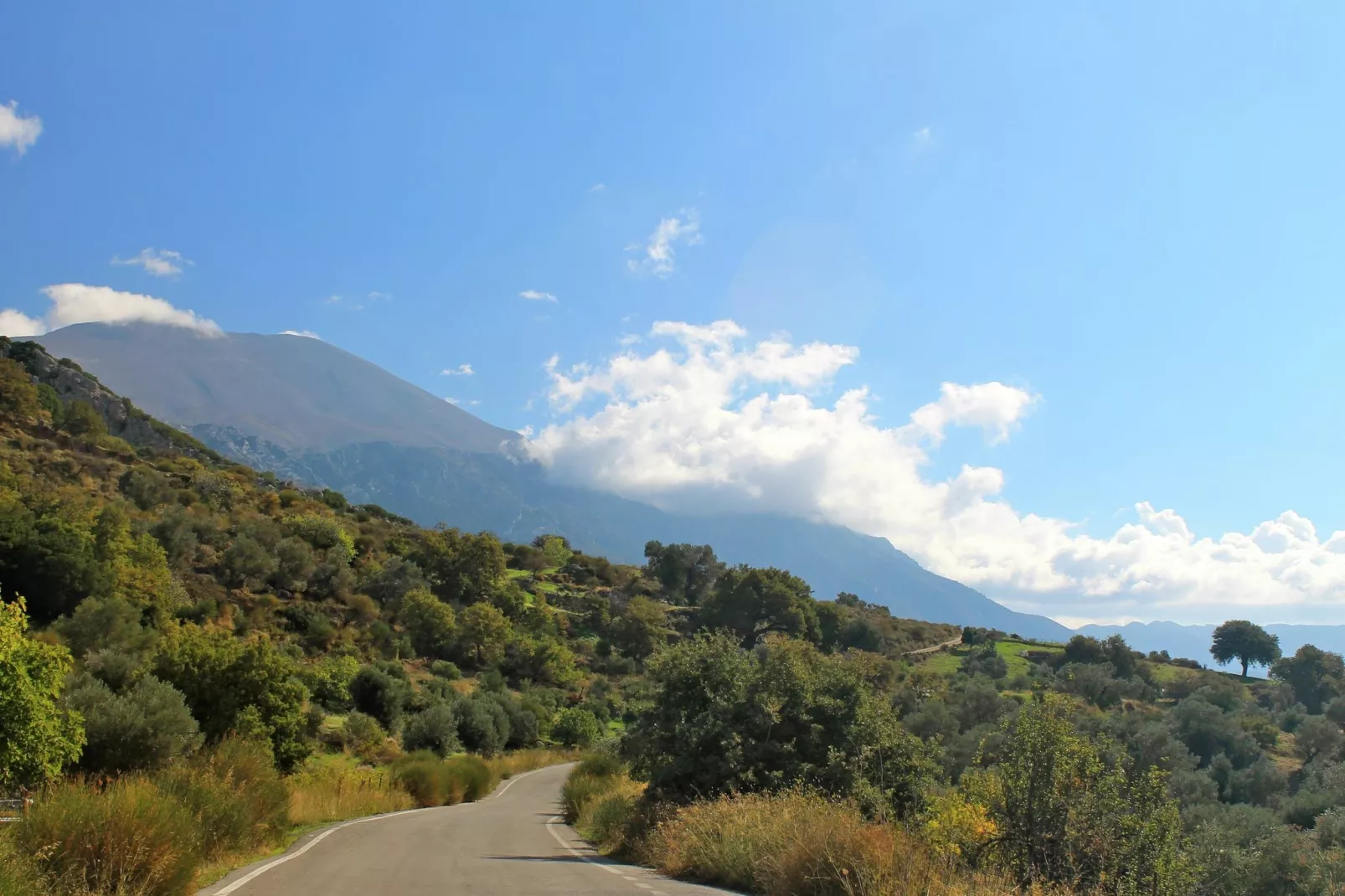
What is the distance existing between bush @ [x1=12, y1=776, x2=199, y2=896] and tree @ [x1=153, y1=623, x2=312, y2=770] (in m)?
13.1

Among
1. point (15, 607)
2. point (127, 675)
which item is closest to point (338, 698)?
point (127, 675)

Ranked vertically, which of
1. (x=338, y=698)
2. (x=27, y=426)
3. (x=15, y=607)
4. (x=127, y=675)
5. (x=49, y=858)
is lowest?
(x=338, y=698)

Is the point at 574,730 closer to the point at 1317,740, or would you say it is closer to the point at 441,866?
the point at 1317,740

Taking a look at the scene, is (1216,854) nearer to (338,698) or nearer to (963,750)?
(963,750)

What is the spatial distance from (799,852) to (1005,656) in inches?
2776

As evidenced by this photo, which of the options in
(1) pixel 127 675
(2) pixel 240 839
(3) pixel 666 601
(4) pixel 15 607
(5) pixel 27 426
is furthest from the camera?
(3) pixel 666 601

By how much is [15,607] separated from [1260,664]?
9534cm

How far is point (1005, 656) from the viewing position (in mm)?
72312

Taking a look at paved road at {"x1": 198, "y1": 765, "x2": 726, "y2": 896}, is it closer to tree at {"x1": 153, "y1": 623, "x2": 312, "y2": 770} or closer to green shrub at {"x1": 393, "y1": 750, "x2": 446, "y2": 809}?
tree at {"x1": 153, "y1": 623, "x2": 312, "y2": 770}

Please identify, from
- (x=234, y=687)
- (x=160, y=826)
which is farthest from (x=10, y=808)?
(x=234, y=687)

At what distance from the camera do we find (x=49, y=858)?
7473mm

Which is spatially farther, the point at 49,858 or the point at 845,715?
the point at 845,715

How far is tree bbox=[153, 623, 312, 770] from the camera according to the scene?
2045 cm

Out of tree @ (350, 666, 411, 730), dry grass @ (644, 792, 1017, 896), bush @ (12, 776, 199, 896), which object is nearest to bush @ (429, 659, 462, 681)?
tree @ (350, 666, 411, 730)
